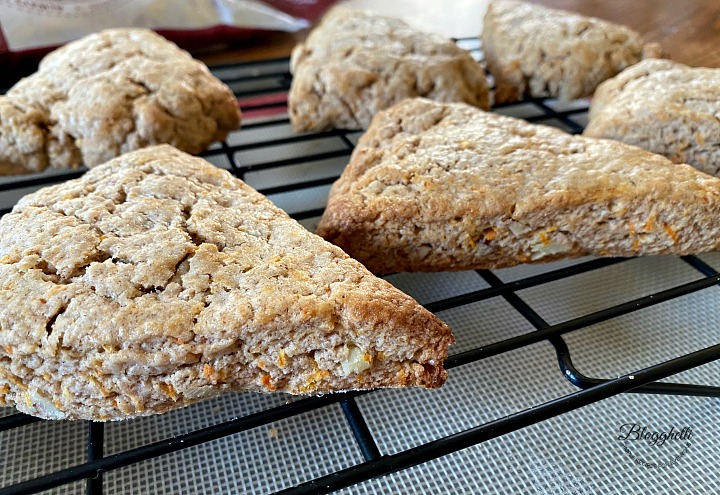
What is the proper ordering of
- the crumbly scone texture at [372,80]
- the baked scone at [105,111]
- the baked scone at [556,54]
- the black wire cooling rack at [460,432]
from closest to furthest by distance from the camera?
the black wire cooling rack at [460,432] < the baked scone at [105,111] < the crumbly scone texture at [372,80] < the baked scone at [556,54]

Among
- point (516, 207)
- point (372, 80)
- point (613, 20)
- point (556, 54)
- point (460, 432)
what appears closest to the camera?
point (460, 432)

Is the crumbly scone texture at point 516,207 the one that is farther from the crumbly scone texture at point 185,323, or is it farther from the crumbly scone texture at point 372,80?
the crumbly scone texture at point 372,80

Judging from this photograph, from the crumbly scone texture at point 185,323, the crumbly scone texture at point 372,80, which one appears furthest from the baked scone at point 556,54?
the crumbly scone texture at point 185,323

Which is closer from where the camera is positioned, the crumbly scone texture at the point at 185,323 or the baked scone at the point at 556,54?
the crumbly scone texture at the point at 185,323

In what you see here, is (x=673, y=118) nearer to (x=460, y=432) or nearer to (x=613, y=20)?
(x=460, y=432)

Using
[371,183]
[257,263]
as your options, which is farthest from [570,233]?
[257,263]

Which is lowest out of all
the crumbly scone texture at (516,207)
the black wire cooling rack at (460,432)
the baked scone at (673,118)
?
the black wire cooling rack at (460,432)

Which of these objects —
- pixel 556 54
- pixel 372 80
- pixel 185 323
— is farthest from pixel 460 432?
pixel 556 54
